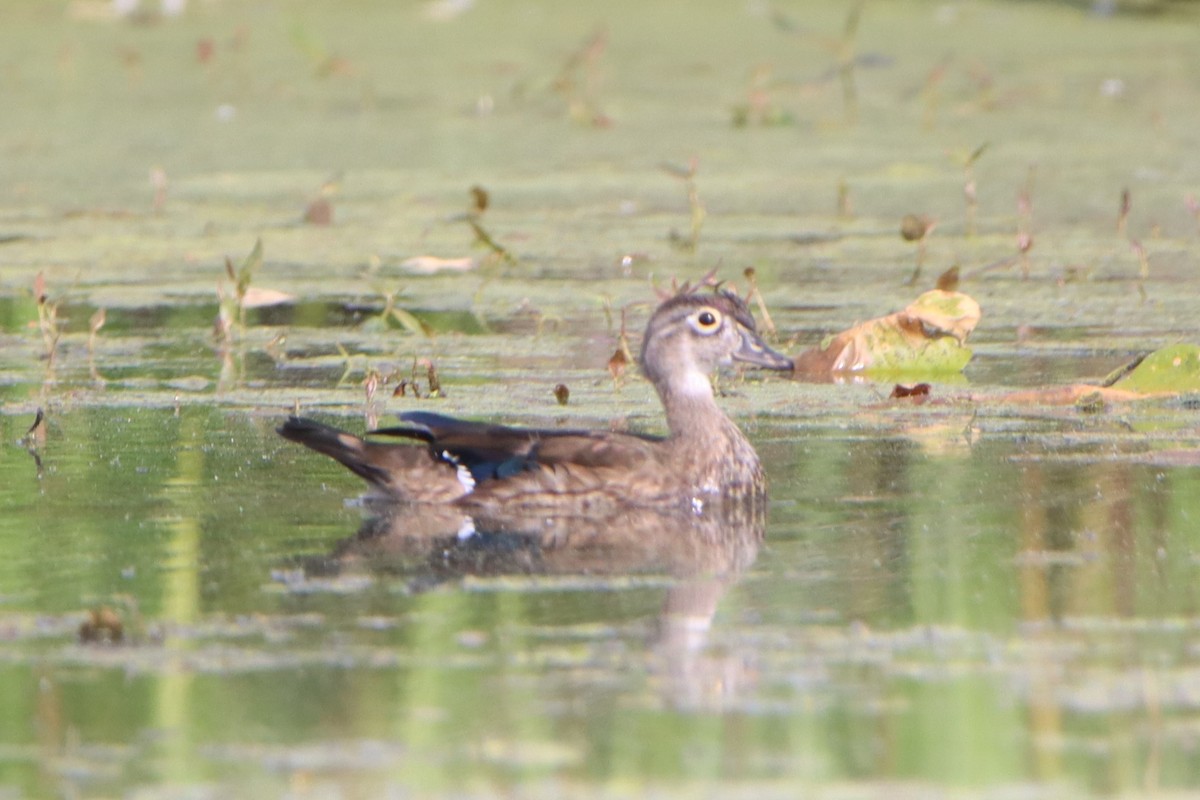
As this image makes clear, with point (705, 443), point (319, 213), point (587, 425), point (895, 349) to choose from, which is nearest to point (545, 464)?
point (705, 443)

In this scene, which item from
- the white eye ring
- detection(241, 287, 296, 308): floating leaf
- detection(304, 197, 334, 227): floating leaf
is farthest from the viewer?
detection(304, 197, 334, 227): floating leaf

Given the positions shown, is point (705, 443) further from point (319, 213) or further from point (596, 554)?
point (319, 213)

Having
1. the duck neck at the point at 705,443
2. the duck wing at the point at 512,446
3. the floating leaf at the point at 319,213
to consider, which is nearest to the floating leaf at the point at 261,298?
the floating leaf at the point at 319,213

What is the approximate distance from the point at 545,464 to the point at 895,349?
1892 millimetres

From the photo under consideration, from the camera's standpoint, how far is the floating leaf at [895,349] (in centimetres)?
738

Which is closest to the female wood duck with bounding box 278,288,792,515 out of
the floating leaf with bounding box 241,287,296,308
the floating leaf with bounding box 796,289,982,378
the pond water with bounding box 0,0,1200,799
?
the pond water with bounding box 0,0,1200,799

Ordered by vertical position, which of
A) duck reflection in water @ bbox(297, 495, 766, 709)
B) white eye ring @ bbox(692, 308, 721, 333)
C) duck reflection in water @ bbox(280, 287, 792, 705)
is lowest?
duck reflection in water @ bbox(297, 495, 766, 709)

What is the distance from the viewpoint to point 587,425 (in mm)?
6707

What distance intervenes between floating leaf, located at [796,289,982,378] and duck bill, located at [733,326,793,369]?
1.06 metres

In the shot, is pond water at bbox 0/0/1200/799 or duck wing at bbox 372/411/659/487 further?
duck wing at bbox 372/411/659/487

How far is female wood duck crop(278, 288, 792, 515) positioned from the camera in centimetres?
580

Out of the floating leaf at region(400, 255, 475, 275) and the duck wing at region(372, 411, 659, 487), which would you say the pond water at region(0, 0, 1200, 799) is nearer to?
the floating leaf at region(400, 255, 475, 275)

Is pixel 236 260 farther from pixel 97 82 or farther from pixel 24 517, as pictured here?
pixel 97 82

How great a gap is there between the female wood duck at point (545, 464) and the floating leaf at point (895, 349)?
1384 mm
